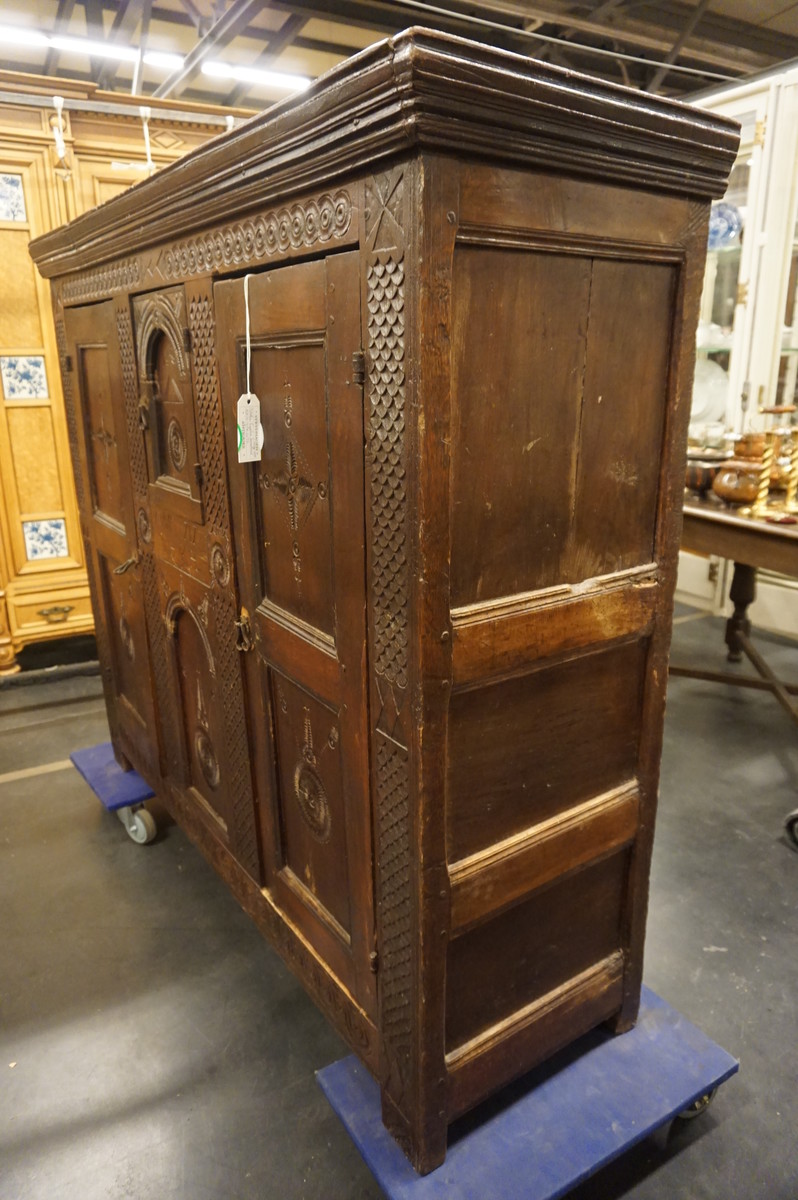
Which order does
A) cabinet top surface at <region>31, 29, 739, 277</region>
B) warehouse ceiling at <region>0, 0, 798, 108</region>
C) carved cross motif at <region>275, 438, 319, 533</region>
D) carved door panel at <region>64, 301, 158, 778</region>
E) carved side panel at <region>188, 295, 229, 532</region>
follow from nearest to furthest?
1. cabinet top surface at <region>31, 29, 739, 277</region>
2. carved cross motif at <region>275, 438, 319, 533</region>
3. carved side panel at <region>188, 295, 229, 532</region>
4. carved door panel at <region>64, 301, 158, 778</region>
5. warehouse ceiling at <region>0, 0, 798, 108</region>

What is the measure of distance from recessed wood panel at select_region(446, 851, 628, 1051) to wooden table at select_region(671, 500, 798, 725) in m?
1.47

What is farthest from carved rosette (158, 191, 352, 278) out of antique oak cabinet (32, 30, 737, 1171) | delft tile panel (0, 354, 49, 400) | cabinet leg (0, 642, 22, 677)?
cabinet leg (0, 642, 22, 677)

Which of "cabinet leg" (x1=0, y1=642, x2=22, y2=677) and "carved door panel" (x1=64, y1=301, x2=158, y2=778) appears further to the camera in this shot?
"cabinet leg" (x1=0, y1=642, x2=22, y2=677)

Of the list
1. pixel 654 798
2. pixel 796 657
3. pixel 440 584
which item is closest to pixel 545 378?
pixel 440 584

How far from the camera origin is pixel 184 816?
7.49ft

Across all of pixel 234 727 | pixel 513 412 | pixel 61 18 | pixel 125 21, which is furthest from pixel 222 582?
pixel 61 18

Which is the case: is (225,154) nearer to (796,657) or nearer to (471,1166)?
(471,1166)

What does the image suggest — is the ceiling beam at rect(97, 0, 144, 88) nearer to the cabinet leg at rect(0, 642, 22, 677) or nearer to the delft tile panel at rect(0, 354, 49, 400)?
the delft tile panel at rect(0, 354, 49, 400)

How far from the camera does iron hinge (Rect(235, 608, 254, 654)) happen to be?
5.35 feet

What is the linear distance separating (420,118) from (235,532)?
912 mm

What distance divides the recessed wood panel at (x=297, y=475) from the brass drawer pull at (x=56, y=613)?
275 cm

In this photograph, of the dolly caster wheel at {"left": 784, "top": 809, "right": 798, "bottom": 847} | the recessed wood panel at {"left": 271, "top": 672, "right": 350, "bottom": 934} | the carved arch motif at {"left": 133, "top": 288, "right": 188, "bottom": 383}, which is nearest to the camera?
the recessed wood panel at {"left": 271, "top": 672, "right": 350, "bottom": 934}

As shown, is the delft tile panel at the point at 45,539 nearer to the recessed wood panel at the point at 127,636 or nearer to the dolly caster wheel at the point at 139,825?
the recessed wood panel at the point at 127,636

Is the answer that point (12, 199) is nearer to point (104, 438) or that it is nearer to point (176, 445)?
point (104, 438)
